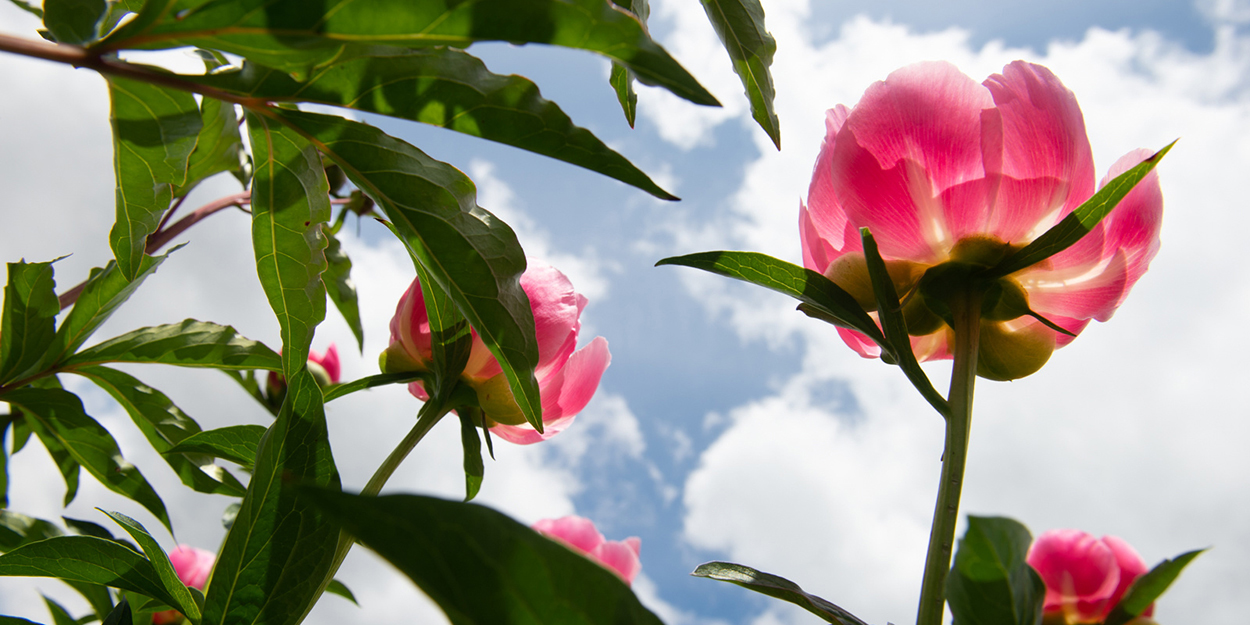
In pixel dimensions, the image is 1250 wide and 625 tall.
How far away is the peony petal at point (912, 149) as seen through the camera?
1.75 feet

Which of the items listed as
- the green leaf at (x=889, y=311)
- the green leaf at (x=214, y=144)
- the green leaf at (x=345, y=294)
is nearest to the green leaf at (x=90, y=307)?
the green leaf at (x=214, y=144)

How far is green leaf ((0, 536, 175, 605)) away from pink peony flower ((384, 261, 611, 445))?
31cm

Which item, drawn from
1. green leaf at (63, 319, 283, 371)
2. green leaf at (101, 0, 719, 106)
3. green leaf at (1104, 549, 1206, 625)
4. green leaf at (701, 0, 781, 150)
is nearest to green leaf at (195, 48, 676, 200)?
green leaf at (101, 0, 719, 106)

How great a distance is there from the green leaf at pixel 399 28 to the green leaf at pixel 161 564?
322 mm

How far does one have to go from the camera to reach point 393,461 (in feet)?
1.98

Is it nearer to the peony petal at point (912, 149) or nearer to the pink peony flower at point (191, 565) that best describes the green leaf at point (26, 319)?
the pink peony flower at point (191, 565)

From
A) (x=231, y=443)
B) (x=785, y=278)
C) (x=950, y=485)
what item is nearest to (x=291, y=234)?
(x=231, y=443)

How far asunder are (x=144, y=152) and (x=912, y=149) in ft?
1.70

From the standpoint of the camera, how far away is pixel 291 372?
0.56m

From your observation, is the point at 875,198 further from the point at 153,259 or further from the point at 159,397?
the point at 159,397

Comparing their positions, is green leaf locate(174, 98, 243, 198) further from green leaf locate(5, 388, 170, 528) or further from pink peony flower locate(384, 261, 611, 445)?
pink peony flower locate(384, 261, 611, 445)

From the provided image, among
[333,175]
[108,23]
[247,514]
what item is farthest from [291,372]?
[333,175]

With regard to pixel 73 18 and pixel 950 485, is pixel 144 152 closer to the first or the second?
pixel 73 18

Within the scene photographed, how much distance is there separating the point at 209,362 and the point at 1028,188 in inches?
37.0
